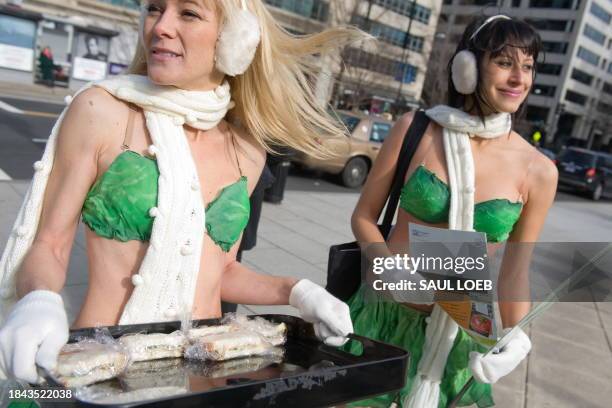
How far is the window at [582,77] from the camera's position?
7276 centimetres

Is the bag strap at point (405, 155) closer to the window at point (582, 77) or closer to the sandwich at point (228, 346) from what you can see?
the sandwich at point (228, 346)

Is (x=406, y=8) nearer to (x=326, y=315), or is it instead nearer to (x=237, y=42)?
(x=237, y=42)

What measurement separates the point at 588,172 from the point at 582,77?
214 feet

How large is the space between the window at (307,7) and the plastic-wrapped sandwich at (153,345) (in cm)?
3600

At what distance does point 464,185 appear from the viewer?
2.06 metres

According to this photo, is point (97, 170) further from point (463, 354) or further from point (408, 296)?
point (463, 354)

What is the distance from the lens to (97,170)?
4.62 feet

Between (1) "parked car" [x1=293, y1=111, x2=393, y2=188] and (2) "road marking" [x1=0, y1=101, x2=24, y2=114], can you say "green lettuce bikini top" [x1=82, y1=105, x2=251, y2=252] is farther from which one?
(2) "road marking" [x1=0, y1=101, x2=24, y2=114]

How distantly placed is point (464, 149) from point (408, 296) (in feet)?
2.32

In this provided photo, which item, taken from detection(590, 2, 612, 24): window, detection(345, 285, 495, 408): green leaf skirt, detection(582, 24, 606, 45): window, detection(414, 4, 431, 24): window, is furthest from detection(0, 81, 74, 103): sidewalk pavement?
detection(590, 2, 612, 24): window

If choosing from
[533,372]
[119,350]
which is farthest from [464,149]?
[533,372]

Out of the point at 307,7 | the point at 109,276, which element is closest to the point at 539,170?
the point at 109,276

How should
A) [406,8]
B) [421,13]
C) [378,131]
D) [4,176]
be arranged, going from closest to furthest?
[4,176], [378,131], [406,8], [421,13]

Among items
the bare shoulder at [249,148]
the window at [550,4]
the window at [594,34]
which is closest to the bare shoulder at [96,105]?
the bare shoulder at [249,148]
